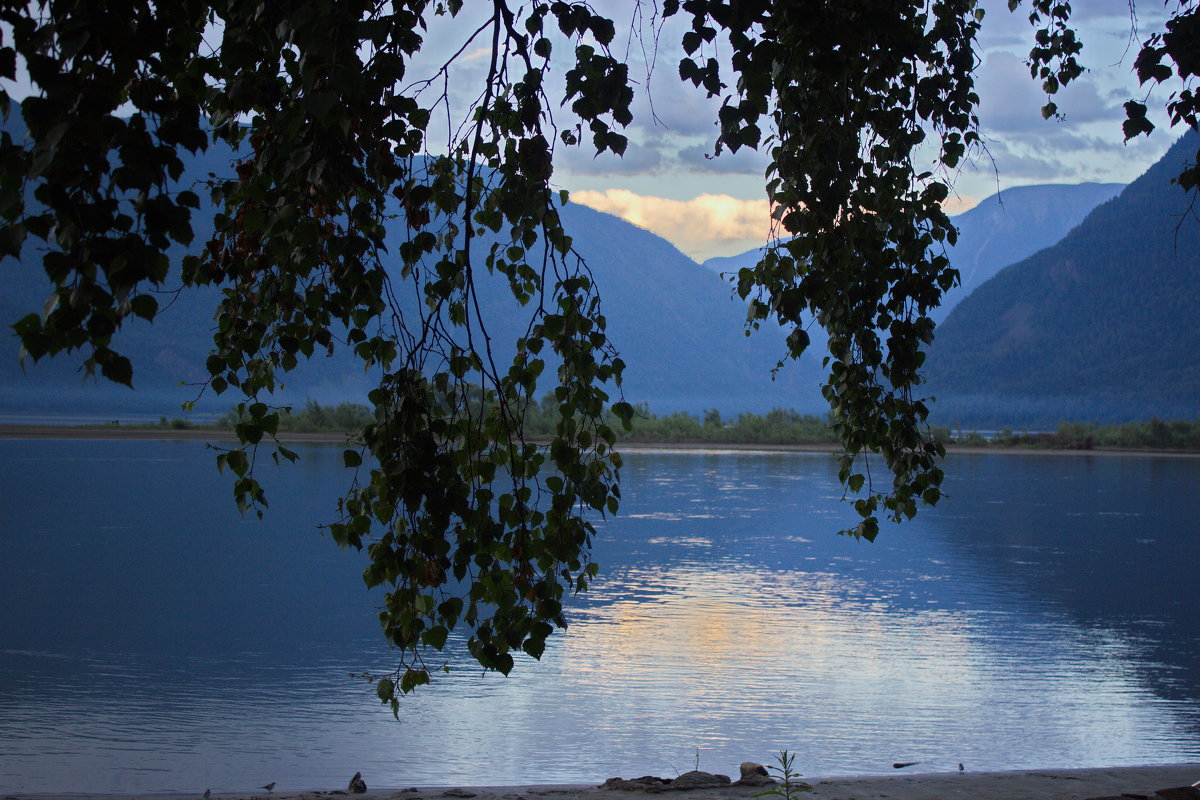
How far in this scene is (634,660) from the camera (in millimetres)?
7160

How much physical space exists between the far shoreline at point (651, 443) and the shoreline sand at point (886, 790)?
98.4ft

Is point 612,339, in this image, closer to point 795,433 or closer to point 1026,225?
point 795,433

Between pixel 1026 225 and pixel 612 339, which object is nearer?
pixel 612 339

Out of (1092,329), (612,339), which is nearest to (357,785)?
(1092,329)

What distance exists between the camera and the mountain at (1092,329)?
7619cm


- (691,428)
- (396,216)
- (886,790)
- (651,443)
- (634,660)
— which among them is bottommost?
(634,660)

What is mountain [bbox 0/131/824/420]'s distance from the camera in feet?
290

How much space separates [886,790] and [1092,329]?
290 feet

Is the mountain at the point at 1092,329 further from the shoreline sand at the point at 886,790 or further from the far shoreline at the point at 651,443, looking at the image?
the shoreline sand at the point at 886,790

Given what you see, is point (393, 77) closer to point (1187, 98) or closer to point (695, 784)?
point (1187, 98)

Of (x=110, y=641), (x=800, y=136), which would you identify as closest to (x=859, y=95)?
(x=800, y=136)

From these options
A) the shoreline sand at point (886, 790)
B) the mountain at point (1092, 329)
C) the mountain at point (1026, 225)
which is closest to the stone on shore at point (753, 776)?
the shoreline sand at point (886, 790)

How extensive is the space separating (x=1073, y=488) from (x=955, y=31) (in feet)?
68.7

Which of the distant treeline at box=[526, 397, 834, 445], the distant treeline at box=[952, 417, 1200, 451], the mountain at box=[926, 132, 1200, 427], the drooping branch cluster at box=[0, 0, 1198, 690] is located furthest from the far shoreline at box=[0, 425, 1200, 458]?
the mountain at box=[926, 132, 1200, 427]
